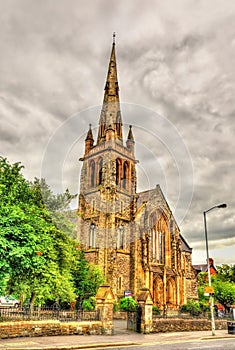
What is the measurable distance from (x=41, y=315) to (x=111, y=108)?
40.2 m

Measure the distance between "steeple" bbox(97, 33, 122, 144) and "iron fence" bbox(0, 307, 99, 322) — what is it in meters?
34.4

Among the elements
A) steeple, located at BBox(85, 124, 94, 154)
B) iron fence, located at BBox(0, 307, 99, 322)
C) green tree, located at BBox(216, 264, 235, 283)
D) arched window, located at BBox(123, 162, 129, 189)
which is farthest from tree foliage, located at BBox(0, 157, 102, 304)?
green tree, located at BBox(216, 264, 235, 283)

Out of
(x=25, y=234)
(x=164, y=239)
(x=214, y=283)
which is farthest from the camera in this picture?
(x=214, y=283)

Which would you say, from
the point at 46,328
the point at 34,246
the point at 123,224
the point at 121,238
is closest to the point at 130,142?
the point at 123,224

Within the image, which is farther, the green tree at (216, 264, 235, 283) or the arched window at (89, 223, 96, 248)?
the green tree at (216, 264, 235, 283)

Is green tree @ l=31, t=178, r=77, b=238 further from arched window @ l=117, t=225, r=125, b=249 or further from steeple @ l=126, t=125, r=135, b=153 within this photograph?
steeple @ l=126, t=125, r=135, b=153

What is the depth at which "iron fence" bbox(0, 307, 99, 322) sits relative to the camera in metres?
18.4

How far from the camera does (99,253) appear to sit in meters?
43.0

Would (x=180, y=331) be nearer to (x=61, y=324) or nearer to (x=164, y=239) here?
(x=61, y=324)

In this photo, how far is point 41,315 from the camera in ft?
62.4

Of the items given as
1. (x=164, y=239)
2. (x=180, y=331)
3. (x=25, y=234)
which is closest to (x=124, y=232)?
(x=164, y=239)

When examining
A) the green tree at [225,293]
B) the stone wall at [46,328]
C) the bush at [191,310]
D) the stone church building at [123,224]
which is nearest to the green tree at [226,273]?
the green tree at [225,293]

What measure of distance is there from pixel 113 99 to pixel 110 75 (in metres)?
4.70

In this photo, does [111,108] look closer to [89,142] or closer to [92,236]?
[89,142]
